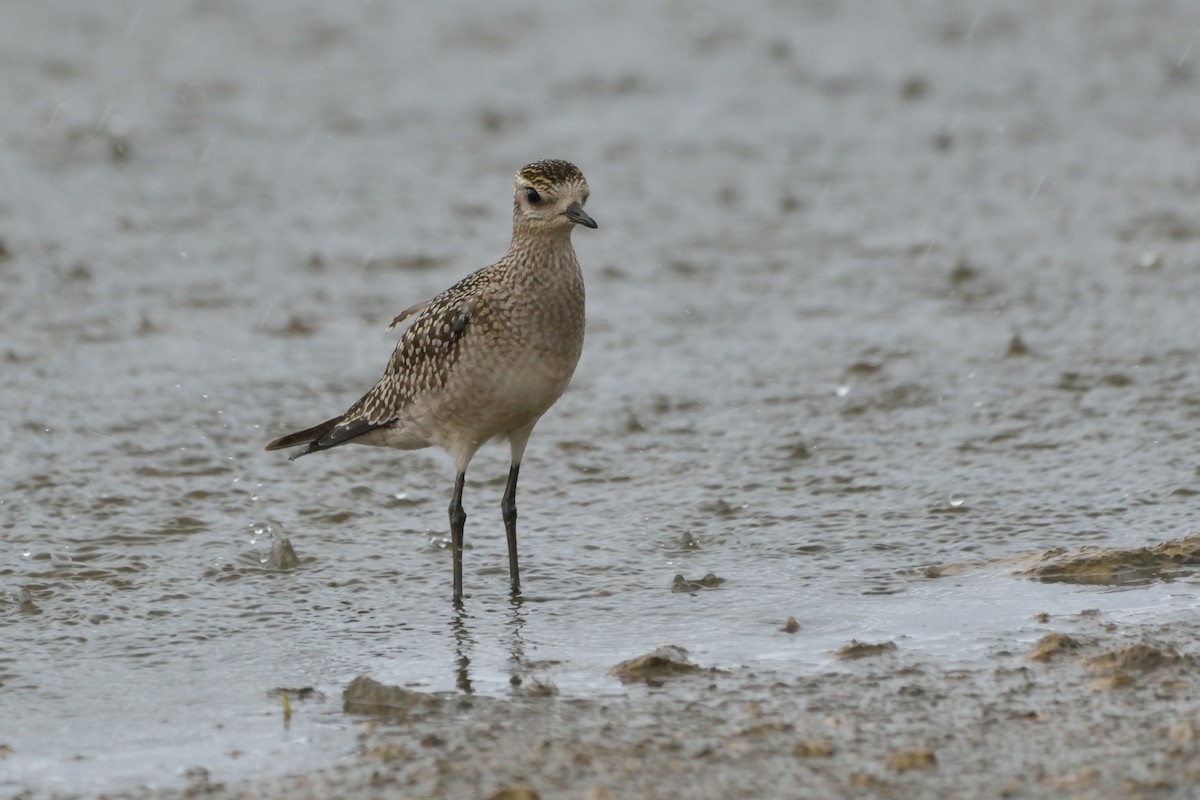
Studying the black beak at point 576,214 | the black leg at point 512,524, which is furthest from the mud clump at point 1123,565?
the black beak at point 576,214

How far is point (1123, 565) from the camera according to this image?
7.23 meters

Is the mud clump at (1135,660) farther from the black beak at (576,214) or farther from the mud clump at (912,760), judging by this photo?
the black beak at (576,214)

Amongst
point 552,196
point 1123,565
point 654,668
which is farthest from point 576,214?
point 1123,565

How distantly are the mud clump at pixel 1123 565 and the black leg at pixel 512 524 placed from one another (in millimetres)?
2093

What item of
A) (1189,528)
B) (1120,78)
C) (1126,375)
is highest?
(1120,78)

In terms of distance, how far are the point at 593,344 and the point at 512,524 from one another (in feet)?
12.3

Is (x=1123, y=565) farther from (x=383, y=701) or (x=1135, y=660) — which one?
(x=383, y=701)

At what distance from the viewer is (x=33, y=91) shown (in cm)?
1769

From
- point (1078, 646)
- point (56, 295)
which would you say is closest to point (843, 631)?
point (1078, 646)

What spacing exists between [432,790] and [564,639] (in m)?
1.75

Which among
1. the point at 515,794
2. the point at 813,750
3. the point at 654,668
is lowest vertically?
the point at 515,794

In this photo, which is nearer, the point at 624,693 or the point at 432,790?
the point at 432,790

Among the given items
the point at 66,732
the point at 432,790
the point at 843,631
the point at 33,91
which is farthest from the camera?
the point at 33,91

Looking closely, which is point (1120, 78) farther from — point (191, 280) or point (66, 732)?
point (66, 732)
